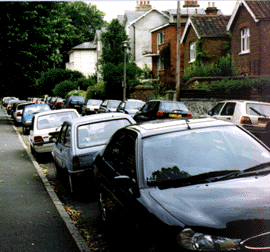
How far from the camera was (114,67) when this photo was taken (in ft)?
140

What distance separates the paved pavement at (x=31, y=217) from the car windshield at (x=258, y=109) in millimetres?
7382

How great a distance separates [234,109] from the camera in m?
14.8

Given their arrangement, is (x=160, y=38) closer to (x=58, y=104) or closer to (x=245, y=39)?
(x=58, y=104)

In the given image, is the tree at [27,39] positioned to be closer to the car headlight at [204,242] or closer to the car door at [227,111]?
the car door at [227,111]

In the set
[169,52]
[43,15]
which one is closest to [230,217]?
[43,15]

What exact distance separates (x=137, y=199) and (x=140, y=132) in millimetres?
1055

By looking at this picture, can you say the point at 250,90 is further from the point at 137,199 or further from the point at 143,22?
the point at 143,22

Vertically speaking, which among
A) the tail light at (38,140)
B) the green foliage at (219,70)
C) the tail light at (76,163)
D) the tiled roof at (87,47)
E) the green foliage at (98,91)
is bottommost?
the tail light at (38,140)

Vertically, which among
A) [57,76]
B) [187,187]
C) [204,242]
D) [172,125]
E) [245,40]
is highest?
[245,40]

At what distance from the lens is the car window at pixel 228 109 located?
49.4 ft

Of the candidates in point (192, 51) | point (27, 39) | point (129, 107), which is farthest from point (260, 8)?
point (27, 39)

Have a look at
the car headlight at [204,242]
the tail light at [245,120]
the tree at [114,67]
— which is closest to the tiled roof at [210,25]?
the tree at [114,67]

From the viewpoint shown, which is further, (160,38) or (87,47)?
(87,47)

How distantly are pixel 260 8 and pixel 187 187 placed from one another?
26485mm
